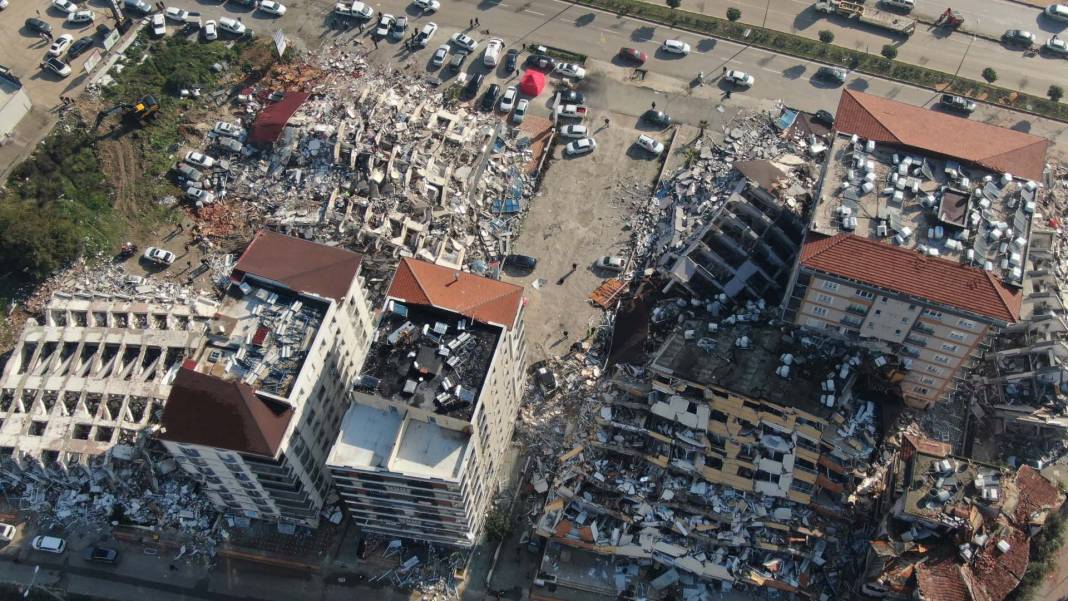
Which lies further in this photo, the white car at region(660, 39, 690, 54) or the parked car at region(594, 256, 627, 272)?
the white car at region(660, 39, 690, 54)

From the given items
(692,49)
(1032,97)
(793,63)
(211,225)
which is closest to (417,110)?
(211,225)

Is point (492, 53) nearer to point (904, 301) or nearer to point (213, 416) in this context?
point (904, 301)

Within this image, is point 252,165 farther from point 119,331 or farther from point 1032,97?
point 1032,97

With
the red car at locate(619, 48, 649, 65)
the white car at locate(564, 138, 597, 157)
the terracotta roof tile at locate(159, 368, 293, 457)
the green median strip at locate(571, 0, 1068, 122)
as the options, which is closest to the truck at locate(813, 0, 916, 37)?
the green median strip at locate(571, 0, 1068, 122)

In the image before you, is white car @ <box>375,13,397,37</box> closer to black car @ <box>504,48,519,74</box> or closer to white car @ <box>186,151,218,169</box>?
black car @ <box>504,48,519,74</box>

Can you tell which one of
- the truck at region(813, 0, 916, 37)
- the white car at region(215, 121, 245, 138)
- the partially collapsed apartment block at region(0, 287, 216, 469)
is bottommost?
the partially collapsed apartment block at region(0, 287, 216, 469)

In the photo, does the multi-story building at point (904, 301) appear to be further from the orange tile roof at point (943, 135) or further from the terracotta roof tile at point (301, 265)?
the terracotta roof tile at point (301, 265)

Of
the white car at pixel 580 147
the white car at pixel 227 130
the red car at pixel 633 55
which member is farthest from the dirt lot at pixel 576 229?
the white car at pixel 227 130

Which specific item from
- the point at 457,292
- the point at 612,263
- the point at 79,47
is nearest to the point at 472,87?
the point at 612,263
